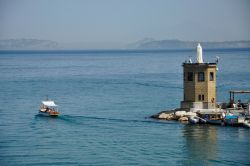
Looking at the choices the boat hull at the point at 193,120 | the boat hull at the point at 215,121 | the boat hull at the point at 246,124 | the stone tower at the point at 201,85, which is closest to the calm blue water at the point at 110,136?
the boat hull at the point at 246,124

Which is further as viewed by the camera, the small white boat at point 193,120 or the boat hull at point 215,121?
the small white boat at point 193,120

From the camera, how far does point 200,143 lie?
55562 mm

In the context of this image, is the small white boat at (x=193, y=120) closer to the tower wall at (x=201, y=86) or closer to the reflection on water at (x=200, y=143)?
the reflection on water at (x=200, y=143)

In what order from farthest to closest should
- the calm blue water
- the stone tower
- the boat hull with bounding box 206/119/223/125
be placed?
the stone tower, the boat hull with bounding box 206/119/223/125, the calm blue water

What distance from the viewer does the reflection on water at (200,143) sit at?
49.9m

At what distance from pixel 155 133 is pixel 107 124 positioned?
7.72 metres

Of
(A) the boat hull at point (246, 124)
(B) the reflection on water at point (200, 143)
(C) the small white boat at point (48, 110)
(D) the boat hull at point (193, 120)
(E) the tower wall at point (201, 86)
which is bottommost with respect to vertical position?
(B) the reflection on water at point (200, 143)

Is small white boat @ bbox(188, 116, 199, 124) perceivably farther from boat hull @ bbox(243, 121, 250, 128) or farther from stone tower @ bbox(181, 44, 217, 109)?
boat hull @ bbox(243, 121, 250, 128)

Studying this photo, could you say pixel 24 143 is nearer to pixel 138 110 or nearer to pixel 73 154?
pixel 73 154

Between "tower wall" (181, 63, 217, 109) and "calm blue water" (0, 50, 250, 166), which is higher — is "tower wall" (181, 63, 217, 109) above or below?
above

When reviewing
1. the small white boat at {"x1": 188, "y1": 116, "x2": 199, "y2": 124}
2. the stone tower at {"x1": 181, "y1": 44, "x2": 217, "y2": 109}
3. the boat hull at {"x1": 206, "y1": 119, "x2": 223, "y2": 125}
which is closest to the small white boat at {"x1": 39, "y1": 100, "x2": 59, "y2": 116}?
the stone tower at {"x1": 181, "y1": 44, "x2": 217, "y2": 109}

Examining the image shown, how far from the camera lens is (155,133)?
5962cm

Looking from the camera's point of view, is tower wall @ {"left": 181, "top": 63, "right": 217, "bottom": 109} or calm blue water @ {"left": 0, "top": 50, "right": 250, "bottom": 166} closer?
calm blue water @ {"left": 0, "top": 50, "right": 250, "bottom": 166}

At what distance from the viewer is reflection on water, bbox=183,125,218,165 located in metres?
49.9
